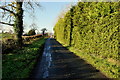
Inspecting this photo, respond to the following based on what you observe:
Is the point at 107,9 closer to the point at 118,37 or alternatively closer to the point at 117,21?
the point at 117,21

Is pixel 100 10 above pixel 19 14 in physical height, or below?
below

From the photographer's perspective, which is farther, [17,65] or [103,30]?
[103,30]

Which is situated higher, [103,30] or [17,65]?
[103,30]

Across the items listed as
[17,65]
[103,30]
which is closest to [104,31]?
[103,30]

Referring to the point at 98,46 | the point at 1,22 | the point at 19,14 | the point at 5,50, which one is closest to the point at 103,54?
the point at 98,46

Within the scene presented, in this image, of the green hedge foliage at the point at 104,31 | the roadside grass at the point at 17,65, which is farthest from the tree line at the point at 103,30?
the roadside grass at the point at 17,65

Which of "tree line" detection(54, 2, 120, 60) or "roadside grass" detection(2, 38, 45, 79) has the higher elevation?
"tree line" detection(54, 2, 120, 60)

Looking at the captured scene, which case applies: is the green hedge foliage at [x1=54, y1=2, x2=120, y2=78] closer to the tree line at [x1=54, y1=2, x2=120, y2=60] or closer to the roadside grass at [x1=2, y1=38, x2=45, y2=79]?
the tree line at [x1=54, y1=2, x2=120, y2=60]

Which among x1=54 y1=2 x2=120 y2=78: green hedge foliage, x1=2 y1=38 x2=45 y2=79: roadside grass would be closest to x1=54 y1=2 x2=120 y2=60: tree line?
Answer: x1=54 y1=2 x2=120 y2=78: green hedge foliage

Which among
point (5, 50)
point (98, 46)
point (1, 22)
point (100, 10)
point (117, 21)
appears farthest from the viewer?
point (1, 22)

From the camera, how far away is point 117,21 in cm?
723

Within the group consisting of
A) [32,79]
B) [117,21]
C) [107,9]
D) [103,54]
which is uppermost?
[107,9]

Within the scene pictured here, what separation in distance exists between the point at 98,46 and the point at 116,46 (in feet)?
7.03

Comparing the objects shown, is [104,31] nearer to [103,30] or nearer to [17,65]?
[103,30]
